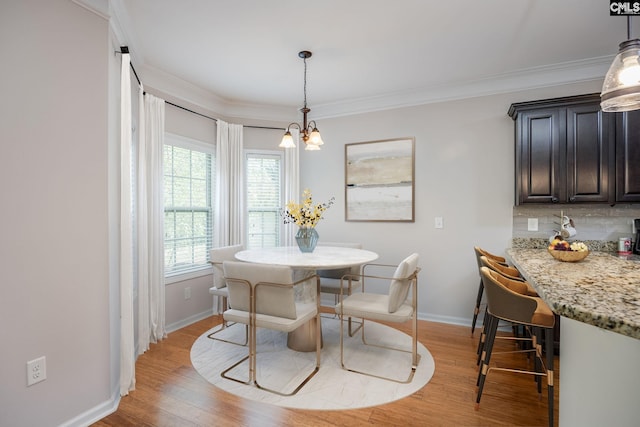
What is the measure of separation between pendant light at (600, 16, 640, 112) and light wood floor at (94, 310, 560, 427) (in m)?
1.89

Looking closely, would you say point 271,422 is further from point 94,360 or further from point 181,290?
point 181,290

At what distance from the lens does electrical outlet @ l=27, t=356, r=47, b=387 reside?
1713mm

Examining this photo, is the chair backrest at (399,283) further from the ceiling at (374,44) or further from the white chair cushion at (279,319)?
the ceiling at (374,44)

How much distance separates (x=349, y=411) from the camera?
2.08 m

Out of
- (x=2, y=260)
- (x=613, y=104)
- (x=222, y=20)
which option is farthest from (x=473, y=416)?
(x=222, y=20)

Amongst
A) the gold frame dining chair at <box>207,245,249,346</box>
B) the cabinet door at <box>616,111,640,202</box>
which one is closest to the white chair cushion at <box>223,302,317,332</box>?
the gold frame dining chair at <box>207,245,249,346</box>

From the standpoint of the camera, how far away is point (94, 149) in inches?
78.9

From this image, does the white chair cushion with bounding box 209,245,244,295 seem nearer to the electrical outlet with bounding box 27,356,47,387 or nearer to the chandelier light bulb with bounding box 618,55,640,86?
the electrical outlet with bounding box 27,356,47,387

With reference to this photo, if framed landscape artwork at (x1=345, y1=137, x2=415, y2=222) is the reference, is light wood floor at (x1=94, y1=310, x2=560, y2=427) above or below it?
below

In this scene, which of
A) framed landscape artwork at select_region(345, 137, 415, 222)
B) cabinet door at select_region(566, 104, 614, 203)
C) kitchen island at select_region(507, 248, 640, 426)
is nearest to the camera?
kitchen island at select_region(507, 248, 640, 426)

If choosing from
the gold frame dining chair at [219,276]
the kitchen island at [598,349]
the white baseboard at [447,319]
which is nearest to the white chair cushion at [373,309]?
the kitchen island at [598,349]

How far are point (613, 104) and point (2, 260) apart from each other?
3.23 meters

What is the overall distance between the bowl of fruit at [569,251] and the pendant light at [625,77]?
3.48 feet

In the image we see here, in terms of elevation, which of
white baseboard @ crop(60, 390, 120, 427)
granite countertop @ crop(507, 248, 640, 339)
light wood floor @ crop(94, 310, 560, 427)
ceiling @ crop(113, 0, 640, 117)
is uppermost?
ceiling @ crop(113, 0, 640, 117)
